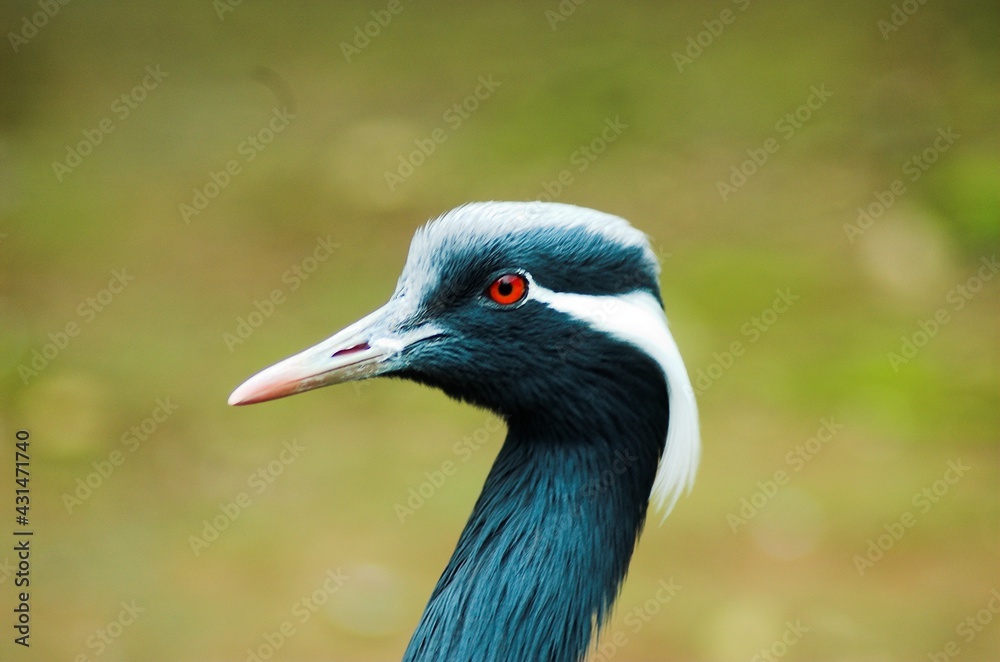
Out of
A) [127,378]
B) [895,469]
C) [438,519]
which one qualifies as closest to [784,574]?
[895,469]

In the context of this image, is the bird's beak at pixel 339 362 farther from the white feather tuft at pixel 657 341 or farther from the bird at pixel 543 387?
the white feather tuft at pixel 657 341

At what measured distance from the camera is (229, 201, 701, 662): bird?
3145 mm

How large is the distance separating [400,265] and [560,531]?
18.6ft

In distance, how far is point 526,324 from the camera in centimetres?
319

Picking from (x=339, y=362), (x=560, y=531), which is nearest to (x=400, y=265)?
(x=339, y=362)

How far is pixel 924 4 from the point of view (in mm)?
10164

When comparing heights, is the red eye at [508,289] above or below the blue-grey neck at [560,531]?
above

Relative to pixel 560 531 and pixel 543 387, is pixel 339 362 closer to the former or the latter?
pixel 543 387

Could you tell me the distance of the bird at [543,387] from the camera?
3.14 metres

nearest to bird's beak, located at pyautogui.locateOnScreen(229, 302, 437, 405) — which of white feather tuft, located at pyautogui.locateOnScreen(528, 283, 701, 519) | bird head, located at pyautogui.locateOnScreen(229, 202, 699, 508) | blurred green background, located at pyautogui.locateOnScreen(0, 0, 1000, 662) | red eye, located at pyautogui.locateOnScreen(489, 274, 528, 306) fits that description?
bird head, located at pyautogui.locateOnScreen(229, 202, 699, 508)

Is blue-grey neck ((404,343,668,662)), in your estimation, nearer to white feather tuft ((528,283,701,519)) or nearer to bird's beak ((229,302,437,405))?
white feather tuft ((528,283,701,519))

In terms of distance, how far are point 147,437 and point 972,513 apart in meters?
5.38

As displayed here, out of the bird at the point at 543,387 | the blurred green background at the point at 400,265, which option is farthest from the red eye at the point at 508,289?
the blurred green background at the point at 400,265

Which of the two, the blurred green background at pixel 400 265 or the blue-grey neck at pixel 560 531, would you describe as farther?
the blurred green background at pixel 400 265
